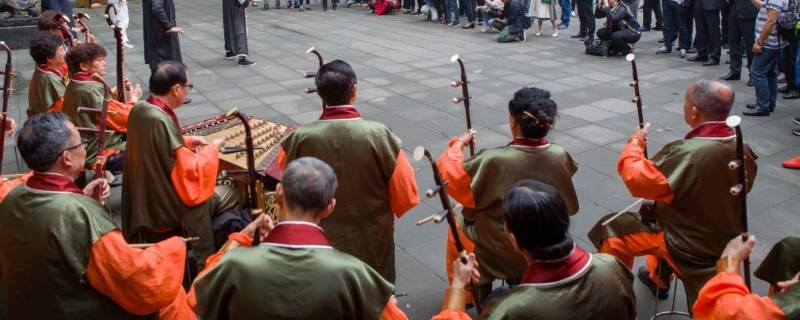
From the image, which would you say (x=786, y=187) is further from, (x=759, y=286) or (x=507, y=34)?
(x=507, y=34)

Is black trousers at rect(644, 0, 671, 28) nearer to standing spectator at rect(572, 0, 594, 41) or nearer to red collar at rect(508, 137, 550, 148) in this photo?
standing spectator at rect(572, 0, 594, 41)

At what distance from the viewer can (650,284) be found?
169 inches

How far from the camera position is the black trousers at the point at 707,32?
1024cm

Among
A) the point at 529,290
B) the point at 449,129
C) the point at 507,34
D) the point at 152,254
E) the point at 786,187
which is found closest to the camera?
the point at 529,290

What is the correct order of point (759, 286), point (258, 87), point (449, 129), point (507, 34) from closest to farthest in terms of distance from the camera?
point (759, 286) → point (449, 129) → point (258, 87) → point (507, 34)

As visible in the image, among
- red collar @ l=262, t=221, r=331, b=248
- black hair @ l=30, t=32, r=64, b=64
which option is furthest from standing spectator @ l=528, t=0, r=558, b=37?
red collar @ l=262, t=221, r=331, b=248

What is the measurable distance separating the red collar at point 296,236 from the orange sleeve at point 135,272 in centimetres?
76

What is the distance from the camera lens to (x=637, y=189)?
3447 mm

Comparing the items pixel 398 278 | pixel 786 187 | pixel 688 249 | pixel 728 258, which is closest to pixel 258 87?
pixel 398 278

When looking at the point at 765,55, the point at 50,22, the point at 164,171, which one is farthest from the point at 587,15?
the point at 164,171

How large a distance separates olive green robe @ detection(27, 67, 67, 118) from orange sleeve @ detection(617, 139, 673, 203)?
445 cm

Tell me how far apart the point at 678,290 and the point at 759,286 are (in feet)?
1.49

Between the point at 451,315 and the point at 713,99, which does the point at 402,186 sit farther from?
the point at 713,99

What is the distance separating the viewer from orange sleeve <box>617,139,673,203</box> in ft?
11.2
